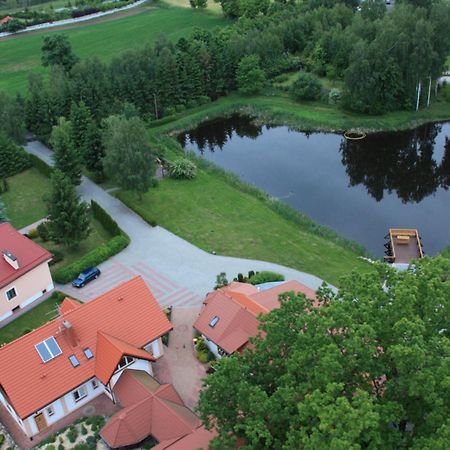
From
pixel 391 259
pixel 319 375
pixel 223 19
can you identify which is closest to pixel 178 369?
pixel 319 375

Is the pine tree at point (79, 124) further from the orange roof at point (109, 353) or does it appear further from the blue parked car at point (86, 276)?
the orange roof at point (109, 353)

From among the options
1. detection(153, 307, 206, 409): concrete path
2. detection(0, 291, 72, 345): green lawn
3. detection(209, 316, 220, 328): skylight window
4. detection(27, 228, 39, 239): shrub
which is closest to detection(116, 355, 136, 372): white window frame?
detection(153, 307, 206, 409): concrete path

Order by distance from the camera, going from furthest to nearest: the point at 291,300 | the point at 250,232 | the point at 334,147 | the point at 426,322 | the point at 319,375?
the point at 334,147 < the point at 250,232 < the point at 291,300 < the point at 426,322 < the point at 319,375

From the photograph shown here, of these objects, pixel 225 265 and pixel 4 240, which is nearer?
pixel 4 240

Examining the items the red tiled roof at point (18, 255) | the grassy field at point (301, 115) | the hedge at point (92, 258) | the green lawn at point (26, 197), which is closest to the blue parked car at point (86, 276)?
the hedge at point (92, 258)

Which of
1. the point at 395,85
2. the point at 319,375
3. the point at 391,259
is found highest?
the point at 319,375

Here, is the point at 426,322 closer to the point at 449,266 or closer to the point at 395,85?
the point at 449,266
